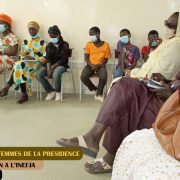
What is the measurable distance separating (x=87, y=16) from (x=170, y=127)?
3.60 metres

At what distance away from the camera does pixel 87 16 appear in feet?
16.0

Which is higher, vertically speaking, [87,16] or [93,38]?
[87,16]

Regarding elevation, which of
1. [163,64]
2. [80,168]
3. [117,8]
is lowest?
[80,168]

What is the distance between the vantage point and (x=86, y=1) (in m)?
4.83

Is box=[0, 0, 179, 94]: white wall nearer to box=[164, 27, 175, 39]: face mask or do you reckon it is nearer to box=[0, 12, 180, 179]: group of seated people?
box=[0, 12, 180, 179]: group of seated people

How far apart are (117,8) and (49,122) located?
2246 millimetres

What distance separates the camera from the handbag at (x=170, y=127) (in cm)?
146

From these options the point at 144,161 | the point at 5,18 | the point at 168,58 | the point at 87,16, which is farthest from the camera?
the point at 87,16

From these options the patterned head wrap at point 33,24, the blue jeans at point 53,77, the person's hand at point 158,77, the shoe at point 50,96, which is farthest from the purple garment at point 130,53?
the person's hand at point 158,77

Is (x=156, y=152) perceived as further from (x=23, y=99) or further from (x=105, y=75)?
(x=23, y=99)

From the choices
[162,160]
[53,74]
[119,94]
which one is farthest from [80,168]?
[53,74]

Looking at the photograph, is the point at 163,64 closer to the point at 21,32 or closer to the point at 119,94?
the point at 119,94

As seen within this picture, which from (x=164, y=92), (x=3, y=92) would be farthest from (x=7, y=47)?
(x=164, y=92)

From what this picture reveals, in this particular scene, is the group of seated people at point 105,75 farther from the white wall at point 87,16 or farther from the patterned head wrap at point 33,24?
the white wall at point 87,16
